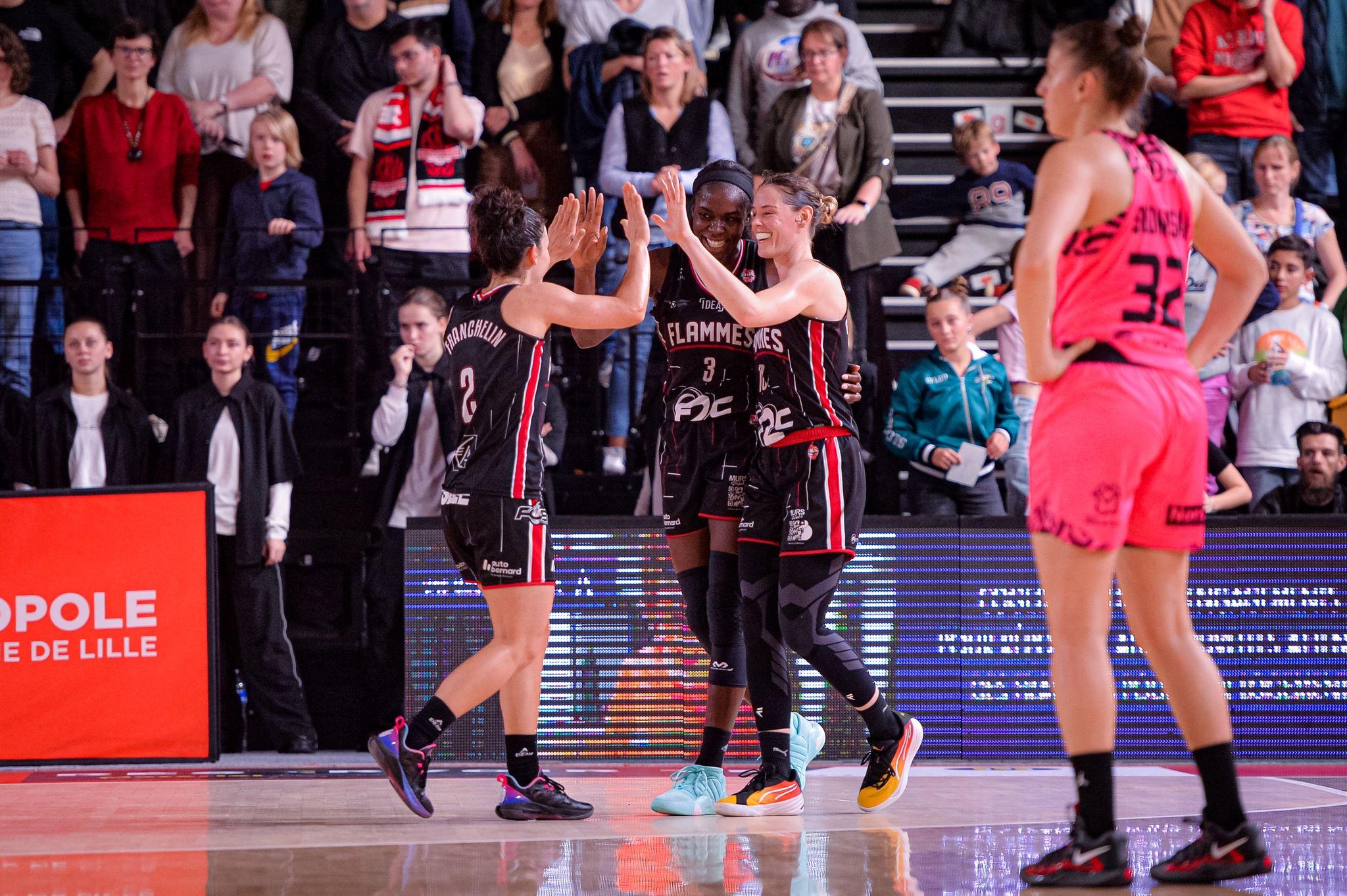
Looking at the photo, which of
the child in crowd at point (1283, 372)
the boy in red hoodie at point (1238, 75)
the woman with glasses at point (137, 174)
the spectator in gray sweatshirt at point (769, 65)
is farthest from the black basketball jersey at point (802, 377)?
the boy in red hoodie at point (1238, 75)

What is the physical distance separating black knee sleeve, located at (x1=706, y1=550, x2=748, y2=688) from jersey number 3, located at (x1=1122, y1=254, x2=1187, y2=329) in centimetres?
186

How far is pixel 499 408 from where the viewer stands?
4621 millimetres

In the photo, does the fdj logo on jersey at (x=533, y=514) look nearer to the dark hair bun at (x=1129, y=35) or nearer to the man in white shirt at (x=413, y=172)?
the dark hair bun at (x=1129, y=35)

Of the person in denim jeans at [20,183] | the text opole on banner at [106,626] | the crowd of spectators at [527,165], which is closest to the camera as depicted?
the text opole on banner at [106,626]

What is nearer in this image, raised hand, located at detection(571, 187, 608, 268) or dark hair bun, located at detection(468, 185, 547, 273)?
dark hair bun, located at detection(468, 185, 547, 273)

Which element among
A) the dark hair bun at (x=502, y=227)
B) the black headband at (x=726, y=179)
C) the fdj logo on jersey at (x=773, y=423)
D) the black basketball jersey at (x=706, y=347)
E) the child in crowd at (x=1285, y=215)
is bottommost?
the fdj logo on jersey at (x=773, y=423)

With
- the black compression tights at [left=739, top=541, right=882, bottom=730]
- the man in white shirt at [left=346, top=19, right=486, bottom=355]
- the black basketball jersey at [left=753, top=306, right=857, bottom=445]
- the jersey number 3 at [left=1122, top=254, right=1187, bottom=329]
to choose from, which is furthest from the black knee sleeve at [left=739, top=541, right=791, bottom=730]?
the man in white shirt at [left=346, top=19, right=486, bottom=355]

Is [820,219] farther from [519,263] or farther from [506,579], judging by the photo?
[506,579]

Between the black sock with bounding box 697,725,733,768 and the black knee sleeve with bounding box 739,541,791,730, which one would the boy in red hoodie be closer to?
the black knee sleeve with bounding box 739,541,791,730

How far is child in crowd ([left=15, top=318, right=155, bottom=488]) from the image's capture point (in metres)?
6.90

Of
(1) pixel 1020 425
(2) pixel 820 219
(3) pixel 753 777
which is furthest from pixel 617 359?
(3) pixel 753 777

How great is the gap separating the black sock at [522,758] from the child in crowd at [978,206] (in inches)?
178

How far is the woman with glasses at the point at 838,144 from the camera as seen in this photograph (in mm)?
7910

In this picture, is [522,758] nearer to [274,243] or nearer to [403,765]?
[403,765]
